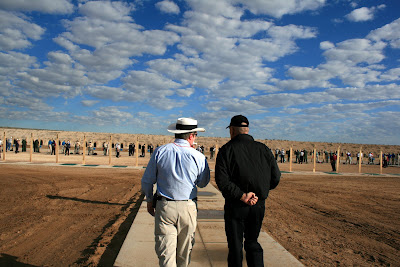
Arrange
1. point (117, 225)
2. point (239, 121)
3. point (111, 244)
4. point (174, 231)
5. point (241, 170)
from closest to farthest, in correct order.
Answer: point (174, 231)
point (241, 170)
point (239, 121)
point (111, 244)
point (117, 225)

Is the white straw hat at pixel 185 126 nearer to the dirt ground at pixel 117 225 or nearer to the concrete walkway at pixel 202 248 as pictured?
the concrete walkway at pixel 202 248

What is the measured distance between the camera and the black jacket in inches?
121

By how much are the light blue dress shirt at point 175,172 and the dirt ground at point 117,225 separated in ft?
7.21

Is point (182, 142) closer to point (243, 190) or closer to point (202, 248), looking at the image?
point (243, 190)

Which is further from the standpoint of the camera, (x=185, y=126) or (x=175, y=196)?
(x=185, y=126)

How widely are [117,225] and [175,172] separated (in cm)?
435

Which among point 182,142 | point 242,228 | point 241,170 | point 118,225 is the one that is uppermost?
point 182,142

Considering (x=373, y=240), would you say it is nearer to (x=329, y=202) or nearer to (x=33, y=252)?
(x=329, y=202)

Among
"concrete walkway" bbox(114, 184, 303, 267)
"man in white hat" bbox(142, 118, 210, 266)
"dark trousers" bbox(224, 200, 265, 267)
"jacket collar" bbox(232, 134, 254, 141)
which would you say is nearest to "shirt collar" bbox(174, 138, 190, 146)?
"man in white hat" bbox(142, 118, 210, 266)

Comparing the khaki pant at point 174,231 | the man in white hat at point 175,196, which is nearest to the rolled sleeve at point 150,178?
the man in white hat at point 175,196

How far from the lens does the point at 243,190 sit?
312 centimetres

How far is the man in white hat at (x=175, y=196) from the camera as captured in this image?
9.68 ft

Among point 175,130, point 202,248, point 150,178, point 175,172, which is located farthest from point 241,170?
point 202,248

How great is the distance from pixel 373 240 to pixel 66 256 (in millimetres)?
6100
